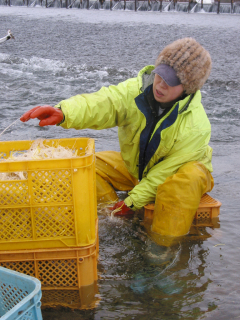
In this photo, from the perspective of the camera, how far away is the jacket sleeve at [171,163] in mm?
3094

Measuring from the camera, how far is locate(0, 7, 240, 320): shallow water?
7.72 ft

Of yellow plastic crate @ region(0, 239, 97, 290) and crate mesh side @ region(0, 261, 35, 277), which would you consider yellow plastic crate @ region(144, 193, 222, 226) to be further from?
crate mesh side @ region(0, 261, 35, 277)

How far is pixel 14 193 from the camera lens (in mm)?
2121

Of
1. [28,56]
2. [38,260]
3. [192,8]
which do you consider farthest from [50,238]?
[192,8]

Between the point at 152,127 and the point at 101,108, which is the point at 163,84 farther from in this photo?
the point at 101,108

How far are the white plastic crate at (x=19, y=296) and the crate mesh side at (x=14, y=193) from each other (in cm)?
44

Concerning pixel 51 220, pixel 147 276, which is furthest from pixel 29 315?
pixel 147 276

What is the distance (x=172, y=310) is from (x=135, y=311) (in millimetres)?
219

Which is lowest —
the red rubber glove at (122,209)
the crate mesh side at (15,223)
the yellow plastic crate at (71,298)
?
the yellow plastic crate at (71,298)

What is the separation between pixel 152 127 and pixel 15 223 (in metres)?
1.43

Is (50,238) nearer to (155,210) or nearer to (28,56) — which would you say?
(155,210)

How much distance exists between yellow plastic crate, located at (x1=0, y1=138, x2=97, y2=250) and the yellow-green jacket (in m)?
0.89

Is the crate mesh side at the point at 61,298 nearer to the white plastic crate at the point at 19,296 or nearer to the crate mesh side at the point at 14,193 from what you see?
the white plastic crate at the point at 19,296

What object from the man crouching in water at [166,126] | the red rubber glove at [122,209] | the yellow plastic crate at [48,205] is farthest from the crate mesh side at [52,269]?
the red rubber glove at [122,209]
